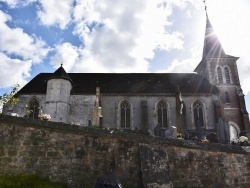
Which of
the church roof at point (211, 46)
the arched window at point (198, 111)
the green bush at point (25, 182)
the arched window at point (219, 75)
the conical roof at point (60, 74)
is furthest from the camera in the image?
the church roof at point (211, 46)

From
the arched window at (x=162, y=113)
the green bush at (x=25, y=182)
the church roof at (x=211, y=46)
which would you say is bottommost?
the green bush at (x=25, y=182)

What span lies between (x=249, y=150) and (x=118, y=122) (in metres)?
19.5

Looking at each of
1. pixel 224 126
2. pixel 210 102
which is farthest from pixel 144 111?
pixel 224 126

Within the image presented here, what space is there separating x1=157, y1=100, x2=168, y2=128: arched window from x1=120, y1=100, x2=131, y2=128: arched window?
11.3ft

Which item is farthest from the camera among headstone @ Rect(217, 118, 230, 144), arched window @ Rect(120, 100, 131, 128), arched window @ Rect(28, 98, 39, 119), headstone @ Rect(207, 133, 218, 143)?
arched window @ Rect(120, 100, 131, 128)

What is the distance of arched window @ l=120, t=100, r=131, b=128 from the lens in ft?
91.1

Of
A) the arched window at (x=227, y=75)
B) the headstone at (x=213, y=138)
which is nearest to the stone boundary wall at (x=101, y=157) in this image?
the headstone at (x=213, y=138)

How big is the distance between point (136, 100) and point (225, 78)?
1286cm

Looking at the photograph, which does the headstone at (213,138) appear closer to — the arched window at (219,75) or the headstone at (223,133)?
the headstone at (223,133)

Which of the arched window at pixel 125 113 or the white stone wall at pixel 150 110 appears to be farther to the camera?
the arched window at pixel 125 113

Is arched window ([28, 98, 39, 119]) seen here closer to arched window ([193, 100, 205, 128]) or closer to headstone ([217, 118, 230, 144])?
arched window ([193, 100, 205, 128])

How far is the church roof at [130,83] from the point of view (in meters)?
28.4

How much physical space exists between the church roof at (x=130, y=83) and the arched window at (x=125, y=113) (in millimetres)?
1392

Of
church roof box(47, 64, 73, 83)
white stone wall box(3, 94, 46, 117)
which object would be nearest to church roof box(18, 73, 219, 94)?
white stone wall box(3, 94, 46, 117)
